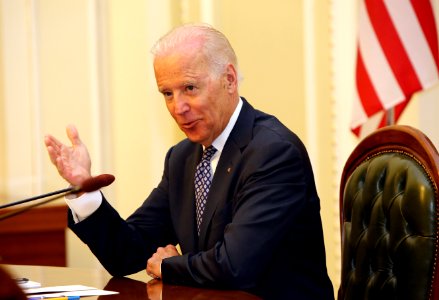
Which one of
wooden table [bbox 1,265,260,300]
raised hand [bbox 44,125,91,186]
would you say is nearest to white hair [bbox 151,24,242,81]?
raised hand [bbox 44,125,91,186]

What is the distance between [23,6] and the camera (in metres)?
4.56

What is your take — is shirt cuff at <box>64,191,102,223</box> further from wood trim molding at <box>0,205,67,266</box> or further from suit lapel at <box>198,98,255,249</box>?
wood trim molding at <box>0,205,67,266</box>

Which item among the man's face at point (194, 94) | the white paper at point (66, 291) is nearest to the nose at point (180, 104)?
the man's face at point (194, 94)

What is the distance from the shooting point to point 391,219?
6.64ft

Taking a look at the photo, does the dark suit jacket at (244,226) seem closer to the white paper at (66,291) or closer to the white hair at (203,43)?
the white hair at (203,43)

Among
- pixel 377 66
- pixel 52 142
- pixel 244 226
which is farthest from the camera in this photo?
pixel 377 66

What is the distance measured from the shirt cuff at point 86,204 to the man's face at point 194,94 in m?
0.34

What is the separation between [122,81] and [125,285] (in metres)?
2.52

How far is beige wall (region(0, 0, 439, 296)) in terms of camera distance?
4.40 metres

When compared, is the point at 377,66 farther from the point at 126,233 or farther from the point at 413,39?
the point at 126,233

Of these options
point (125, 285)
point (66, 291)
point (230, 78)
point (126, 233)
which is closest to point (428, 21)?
point (230, 78)

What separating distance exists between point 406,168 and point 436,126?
185cm

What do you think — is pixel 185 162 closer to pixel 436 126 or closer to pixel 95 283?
pixel 95 283

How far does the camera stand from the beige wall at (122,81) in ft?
14.4
